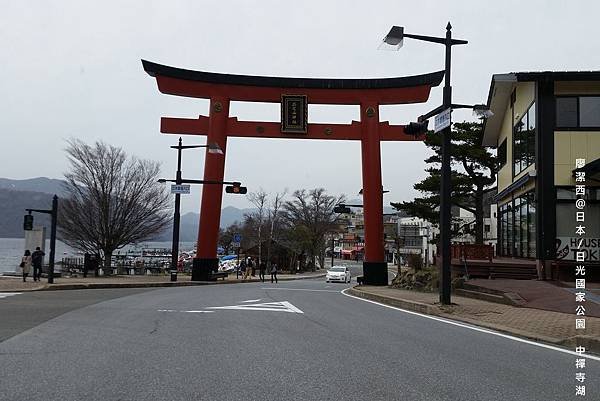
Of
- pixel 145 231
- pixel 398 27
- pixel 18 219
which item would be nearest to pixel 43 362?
pixel 398 27

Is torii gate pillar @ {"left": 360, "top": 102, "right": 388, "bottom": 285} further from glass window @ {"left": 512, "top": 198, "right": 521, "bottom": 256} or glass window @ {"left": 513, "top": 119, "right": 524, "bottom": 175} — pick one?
glass window @ {"left": 513, "top": 119, "right": 524, "bottom": 175}

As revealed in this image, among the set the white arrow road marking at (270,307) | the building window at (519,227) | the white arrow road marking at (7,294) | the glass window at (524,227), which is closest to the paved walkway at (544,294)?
the building window at (519,227)

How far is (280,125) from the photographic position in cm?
3095

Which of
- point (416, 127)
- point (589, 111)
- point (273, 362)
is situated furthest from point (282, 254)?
point (273, 362)

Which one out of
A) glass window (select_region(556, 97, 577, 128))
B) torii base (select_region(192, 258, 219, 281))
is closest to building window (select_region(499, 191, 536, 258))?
glass window (select_region(556, 97, 577, 128))

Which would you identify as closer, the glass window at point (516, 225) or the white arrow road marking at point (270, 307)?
the white arrow road marking at point (270, 307)

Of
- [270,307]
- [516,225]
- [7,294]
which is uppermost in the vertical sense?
[516,225]

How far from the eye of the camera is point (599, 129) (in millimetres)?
21812

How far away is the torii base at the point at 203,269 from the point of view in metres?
31.3

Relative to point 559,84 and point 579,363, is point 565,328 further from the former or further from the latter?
point 559,84

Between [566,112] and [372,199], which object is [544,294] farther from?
[372,199]

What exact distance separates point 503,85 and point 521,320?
56.5ft

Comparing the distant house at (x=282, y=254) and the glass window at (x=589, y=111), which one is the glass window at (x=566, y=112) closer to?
the glass window at (x=589, y=111)

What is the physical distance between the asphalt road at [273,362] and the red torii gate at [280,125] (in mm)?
17453
